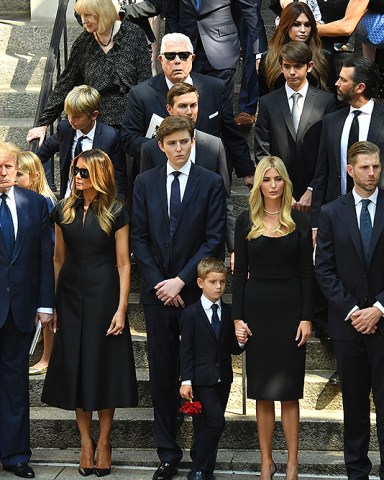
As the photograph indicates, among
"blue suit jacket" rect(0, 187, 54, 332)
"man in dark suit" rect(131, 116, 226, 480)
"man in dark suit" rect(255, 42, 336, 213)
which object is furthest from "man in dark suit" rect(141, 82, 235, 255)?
"blue suit jacket" rect(0, 187, 54, 332)

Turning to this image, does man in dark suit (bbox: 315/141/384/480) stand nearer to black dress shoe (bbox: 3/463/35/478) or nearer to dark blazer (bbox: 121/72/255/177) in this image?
dark blazer (bbox: 121/72/255/177)

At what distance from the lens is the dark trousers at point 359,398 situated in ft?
26.8

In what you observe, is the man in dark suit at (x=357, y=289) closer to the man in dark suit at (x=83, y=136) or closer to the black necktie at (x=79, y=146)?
the man in dark suit at (x=83, y=136)

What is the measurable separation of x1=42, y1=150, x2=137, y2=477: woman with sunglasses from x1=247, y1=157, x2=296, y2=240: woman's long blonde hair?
0.91 m

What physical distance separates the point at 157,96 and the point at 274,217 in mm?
1469

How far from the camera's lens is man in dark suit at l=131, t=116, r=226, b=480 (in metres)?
8.55

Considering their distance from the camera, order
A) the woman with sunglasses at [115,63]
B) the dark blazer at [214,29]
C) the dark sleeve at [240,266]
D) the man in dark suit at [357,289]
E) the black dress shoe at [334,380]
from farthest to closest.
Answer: the dark blazer at [214,29]
the woman with sunglasses at [115,63]
the black dress shoe at [334,380]
the dark sleeve at [240,266]
the man in dark suit at [357,289]

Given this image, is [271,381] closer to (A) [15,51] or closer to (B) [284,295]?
(B) [284,295]

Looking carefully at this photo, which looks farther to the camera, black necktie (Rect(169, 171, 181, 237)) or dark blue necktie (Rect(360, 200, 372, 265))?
black necktie (Rect(169, 171, 181, 237))

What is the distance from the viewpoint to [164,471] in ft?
28.0

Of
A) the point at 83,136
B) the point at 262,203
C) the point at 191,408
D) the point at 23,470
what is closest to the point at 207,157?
the point at 262,203

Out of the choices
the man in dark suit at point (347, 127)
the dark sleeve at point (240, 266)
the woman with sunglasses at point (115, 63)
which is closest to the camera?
the dark sleeve at point (240, 266)

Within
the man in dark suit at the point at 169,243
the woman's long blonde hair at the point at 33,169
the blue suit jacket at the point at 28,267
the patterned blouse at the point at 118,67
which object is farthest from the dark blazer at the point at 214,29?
the blue suit jacket at the point at 28,267

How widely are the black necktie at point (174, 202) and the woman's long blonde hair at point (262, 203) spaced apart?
1.78 ft
